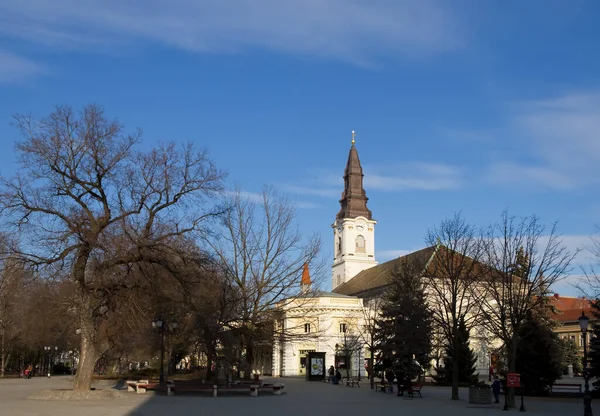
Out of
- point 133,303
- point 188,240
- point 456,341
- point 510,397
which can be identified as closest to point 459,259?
point 456,341

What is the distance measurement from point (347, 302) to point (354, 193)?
27.4 meters

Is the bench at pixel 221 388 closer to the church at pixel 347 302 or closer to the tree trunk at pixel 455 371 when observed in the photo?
the tree trunk at pixel 455 371

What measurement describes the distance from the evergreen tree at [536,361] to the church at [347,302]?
48.9ft

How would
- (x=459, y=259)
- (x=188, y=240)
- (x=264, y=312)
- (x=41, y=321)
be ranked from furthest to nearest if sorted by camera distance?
(x=41, y=321) < (x=264, y=312) < (x=459, y=259) < (x=188, y=240)

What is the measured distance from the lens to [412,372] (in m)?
46.8

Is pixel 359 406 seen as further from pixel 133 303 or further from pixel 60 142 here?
pixel 60 142

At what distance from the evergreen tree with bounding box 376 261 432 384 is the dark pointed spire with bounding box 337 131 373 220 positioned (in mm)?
44898

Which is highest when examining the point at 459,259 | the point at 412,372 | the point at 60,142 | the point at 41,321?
the point at 60,142

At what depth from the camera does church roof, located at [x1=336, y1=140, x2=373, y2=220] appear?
96438 mm

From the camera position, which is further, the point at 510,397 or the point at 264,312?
the point at 264,312

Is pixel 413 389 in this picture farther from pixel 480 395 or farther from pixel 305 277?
pixel 305 277

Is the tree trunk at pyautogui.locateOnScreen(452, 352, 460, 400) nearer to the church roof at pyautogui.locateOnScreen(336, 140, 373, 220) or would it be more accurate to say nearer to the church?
the church

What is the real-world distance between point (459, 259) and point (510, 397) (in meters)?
11.9

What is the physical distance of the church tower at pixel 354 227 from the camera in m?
96.4
